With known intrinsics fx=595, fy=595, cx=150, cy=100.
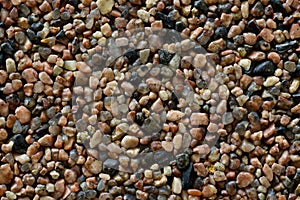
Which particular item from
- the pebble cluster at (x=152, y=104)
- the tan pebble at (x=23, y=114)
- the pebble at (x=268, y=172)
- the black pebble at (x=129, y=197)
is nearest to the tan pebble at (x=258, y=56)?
the pebble cluster at (x=152, y=104)

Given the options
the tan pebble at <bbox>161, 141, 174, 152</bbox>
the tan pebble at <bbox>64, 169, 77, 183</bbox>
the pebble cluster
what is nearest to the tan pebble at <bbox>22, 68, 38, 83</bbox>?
the pebble cluster

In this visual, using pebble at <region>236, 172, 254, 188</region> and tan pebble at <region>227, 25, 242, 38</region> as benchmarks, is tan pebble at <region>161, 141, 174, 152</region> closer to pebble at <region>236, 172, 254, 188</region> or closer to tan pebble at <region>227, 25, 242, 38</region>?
pebble at <region>236, 172, 254, 188</region>

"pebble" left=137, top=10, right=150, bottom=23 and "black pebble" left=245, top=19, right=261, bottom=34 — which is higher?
"pebble" left=137, top=10, right=150, bottom=23

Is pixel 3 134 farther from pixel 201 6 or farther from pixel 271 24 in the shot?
pixel 271 24

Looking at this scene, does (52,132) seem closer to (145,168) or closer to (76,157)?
(76,157)

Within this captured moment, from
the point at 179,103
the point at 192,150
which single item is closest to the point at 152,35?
the point at 179,103

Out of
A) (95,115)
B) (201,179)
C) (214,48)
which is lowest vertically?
(201,179)

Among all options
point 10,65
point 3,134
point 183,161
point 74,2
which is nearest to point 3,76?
point 10,65
